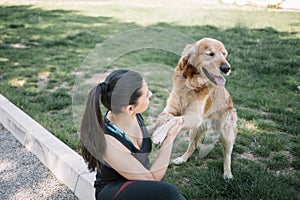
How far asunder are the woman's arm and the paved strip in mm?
1142

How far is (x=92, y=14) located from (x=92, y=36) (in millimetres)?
4058

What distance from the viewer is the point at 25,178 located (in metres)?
3.55

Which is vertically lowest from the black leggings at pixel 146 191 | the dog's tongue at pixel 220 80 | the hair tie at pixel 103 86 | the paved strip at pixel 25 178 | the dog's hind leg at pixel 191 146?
the paved strip at pixel 25 178

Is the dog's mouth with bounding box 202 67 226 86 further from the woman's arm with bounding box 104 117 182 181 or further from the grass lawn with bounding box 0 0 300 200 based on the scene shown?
the woman's arm with bounding box 104 117 182 181

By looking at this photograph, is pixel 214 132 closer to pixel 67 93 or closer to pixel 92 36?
pixel 67 93

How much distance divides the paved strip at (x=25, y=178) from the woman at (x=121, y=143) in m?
1.07

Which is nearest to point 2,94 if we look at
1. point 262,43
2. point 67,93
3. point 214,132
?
point 67,93

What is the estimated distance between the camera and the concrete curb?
10.6ft

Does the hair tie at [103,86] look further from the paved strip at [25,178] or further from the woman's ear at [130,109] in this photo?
the paved strip at [25,178]

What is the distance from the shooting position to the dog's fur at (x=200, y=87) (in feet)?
9.60

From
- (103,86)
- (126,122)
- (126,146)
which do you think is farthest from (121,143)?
(103,86)

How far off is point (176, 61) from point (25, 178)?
12.9 ft

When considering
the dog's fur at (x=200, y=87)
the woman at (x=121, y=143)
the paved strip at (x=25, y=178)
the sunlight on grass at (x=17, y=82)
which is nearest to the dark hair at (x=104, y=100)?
the woman at (x=121, y=143)

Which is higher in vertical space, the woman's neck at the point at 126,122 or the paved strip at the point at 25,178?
the woman's neck at the point at 126,122
